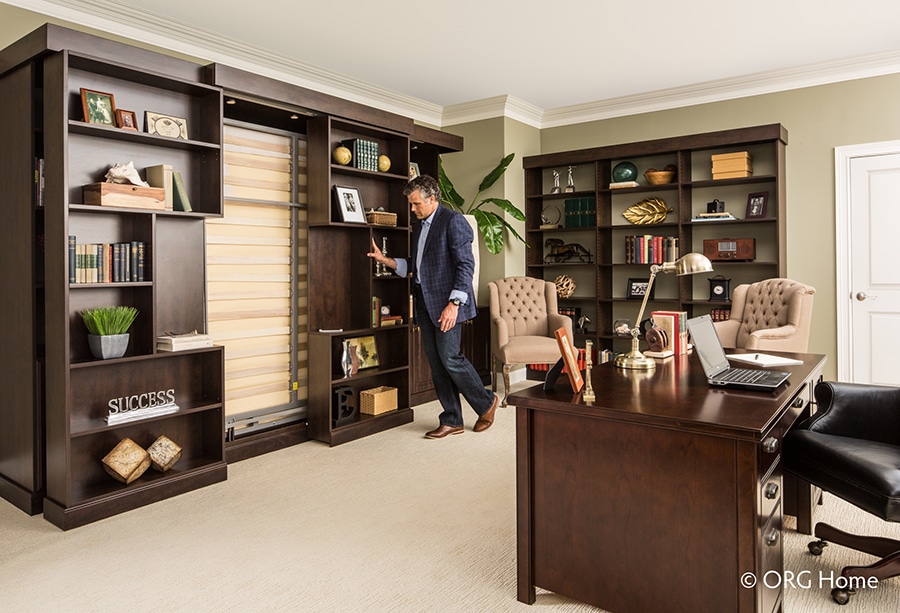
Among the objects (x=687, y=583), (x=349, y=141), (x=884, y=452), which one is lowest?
(x=687, y=583)

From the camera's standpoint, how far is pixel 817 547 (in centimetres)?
243

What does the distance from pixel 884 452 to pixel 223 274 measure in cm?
348

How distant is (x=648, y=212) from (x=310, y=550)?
4719mm

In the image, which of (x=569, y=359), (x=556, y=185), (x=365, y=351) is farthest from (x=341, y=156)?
(x=556, y=185)

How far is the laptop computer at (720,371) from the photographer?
216 centimetres

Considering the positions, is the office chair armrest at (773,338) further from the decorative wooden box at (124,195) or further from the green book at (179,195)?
the decorative wooden box at (124,195)

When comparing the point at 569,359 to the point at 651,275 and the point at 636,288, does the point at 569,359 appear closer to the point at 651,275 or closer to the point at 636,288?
the point at 651,275

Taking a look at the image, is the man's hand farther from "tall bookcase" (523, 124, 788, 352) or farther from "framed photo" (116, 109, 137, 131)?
"tall bookcase" (523, 124, 788, 352)

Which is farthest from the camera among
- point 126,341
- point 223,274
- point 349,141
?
point 349,141

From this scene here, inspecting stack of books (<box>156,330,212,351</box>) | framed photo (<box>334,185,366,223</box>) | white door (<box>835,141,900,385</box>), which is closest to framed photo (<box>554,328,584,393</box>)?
stack of books (<box>156,330,212,351</box>)

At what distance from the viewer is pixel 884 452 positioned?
207 cm

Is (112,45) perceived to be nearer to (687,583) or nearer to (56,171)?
(56,171)

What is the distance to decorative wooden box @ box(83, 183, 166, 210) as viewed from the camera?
118 inches

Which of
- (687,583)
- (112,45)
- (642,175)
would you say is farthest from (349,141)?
(687,583)
